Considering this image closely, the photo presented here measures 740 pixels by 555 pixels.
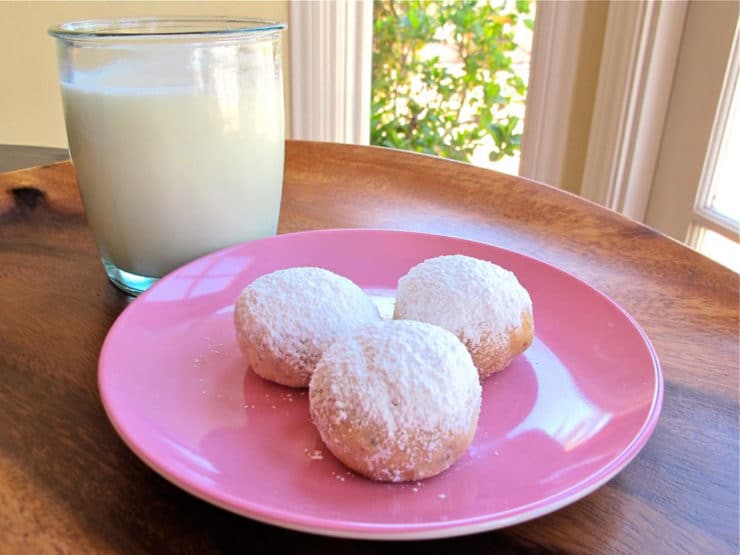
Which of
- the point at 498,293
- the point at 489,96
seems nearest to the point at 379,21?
the point at 489,96

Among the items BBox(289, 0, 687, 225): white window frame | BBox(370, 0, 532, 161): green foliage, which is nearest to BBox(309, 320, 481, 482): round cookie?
BBox(289, 0, 687, 225): white window frame

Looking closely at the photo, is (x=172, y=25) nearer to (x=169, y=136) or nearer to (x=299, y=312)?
(x=169, y=136)

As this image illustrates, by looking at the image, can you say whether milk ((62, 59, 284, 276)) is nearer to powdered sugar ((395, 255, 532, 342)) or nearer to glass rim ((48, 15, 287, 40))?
glass rim ((48, 15, 287, 40))

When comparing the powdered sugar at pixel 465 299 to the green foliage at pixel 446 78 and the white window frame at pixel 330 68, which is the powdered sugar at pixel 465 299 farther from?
the green foliage at pixel 446 78

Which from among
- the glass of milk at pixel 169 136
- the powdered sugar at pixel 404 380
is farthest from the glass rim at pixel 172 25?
the powdered sugar at pixel 404 380

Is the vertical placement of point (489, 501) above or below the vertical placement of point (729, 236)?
above

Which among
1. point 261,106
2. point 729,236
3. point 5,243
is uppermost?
point 261,106

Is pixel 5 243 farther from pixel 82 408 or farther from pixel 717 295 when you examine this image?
pixel 717 295
